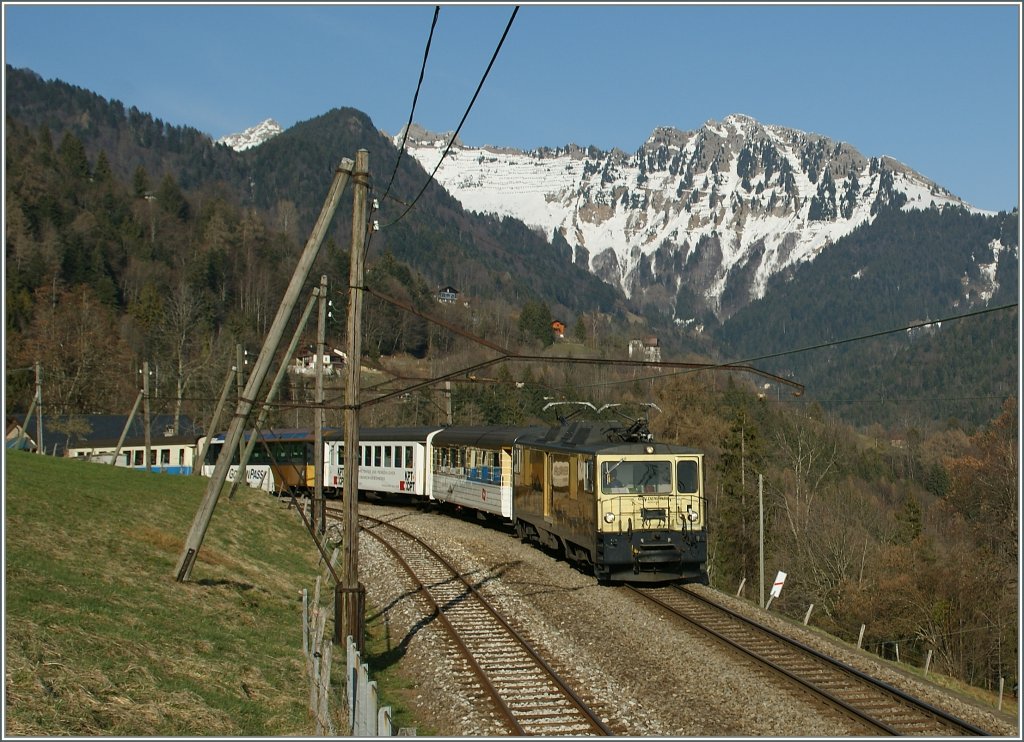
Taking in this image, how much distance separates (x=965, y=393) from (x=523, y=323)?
83.6 metres

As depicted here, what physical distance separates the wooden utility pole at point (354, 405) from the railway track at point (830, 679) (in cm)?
592

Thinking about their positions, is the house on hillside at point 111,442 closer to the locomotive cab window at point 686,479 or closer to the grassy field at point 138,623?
the grassy field at point 138,623

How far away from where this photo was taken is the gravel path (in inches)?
462

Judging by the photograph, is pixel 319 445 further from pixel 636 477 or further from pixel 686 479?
pixel 686 479

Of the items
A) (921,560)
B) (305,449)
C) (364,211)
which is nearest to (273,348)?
(364,211)

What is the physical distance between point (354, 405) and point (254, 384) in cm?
406

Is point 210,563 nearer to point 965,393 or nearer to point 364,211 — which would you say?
point 364,211

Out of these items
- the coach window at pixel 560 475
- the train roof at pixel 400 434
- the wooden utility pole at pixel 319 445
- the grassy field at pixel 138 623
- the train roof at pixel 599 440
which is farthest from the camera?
the train roof at pixel 400 434

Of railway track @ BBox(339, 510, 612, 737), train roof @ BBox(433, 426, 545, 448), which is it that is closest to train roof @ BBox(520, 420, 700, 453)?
train roof @ BBox(433, 426, 545, 448)

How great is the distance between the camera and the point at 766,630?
16281mm

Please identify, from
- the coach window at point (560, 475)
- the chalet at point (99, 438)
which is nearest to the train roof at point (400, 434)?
the coach window at point (560, 475)

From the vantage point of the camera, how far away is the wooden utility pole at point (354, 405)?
1488cm

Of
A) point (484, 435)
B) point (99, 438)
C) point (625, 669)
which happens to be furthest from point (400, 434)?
point (99, 438)

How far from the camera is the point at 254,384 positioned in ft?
59.9
